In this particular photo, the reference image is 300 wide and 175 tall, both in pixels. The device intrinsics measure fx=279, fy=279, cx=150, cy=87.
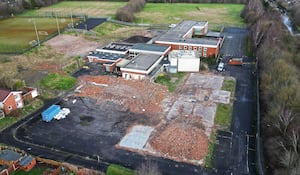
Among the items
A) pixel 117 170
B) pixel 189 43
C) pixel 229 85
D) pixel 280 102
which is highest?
pixel 189 43

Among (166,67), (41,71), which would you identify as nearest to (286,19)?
(166,67)

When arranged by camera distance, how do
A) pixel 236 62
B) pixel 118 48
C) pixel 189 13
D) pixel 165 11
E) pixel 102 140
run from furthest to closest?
pixel 165 11
pixel 189 13
pixel 118 48
pixel 236 62
pixel 102 140

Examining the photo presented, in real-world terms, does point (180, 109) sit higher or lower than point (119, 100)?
A: lower

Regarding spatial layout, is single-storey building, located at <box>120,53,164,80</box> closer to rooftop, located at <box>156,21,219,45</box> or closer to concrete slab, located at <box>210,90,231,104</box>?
rooftop, located at <box>156,21,219,45</box>

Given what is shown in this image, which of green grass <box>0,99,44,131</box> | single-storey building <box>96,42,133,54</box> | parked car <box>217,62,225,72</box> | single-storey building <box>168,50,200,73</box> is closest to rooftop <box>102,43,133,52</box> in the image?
single-storey building <box>96,42,133,54</box>

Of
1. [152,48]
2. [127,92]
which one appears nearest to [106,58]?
[152,48]

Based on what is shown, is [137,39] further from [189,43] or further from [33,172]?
[33,172]

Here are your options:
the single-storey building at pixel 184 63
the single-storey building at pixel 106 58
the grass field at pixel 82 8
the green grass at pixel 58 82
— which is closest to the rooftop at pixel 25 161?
the green grass at pixel 58 82

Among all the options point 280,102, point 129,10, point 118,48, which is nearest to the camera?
point 280,102
